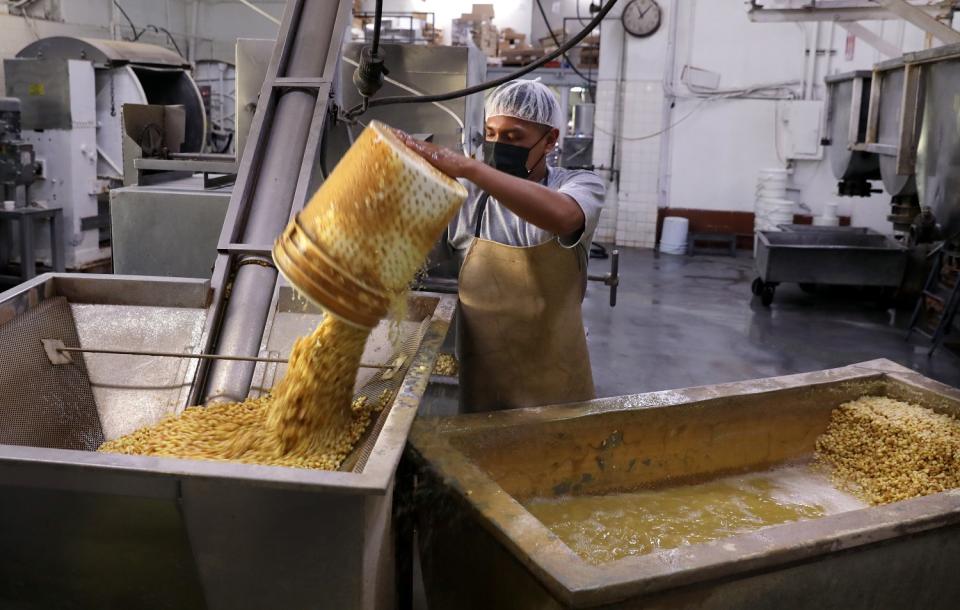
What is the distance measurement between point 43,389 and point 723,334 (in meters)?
5.19

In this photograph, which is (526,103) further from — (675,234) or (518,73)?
(675,234)

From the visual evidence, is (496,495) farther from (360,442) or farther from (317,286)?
(317,286)

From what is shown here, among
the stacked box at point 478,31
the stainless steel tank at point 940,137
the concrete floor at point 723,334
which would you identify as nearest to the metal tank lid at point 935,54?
the stainless steel tank at point 940,137

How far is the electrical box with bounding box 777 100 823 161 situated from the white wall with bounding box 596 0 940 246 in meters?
0.11

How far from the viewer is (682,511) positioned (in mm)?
2395

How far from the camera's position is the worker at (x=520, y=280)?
7.57ft

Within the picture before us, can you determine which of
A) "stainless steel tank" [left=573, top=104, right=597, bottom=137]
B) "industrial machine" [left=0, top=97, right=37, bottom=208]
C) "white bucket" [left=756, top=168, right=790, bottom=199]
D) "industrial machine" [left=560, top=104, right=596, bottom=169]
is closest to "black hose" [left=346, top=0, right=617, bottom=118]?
→ "industrial machine" [left=0, top=97, right=37, bottom=208]

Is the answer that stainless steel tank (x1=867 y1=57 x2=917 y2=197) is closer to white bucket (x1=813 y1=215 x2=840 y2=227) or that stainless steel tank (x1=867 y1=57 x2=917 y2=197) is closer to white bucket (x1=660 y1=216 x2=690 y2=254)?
white bucket (x1=813 y1=215 x2=840 y2=227)

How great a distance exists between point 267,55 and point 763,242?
4631mm

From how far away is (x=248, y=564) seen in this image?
143 cm

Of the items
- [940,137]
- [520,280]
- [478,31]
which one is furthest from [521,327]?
[478,31]

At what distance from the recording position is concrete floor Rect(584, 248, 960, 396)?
552 cm

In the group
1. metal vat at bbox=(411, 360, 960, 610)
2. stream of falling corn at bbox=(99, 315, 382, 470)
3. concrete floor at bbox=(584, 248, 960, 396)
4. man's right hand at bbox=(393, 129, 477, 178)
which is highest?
man's right hand at bbox=(393, 129, 477, 178)

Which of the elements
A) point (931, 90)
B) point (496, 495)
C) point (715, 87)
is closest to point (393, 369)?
point (496, 495)
